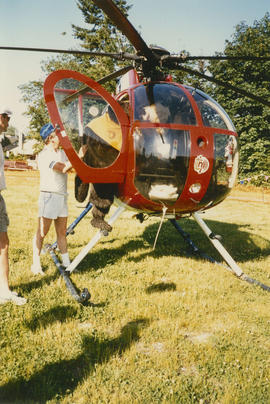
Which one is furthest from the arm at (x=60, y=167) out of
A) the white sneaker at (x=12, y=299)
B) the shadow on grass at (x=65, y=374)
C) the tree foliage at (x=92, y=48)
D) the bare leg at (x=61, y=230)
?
the tree foliage at (x=92, y=48)

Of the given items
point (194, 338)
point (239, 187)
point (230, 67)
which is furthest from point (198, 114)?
point (230, 67)

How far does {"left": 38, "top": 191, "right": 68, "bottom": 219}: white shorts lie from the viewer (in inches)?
163

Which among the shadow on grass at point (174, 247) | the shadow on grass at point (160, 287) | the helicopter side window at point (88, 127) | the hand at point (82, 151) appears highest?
the helicopter side window at point (88, 127)

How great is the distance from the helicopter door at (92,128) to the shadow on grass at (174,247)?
1.84m

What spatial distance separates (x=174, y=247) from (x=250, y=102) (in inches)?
1024

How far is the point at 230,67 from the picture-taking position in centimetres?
2981

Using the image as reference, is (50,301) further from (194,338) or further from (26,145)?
(26,145)

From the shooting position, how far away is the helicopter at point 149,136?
328 cm

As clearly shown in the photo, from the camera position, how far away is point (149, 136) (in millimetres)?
3297

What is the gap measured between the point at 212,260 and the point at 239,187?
17.3 meters

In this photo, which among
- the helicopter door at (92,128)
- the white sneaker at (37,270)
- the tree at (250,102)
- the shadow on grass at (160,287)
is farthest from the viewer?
the tree at (250,102)

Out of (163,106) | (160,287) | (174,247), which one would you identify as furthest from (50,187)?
(174,247)

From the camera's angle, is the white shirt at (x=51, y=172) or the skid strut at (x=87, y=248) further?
the white shirt at (x=51, y=172)

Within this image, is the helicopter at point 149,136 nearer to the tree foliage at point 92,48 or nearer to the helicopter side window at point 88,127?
the helicopter side window at point 88,127
